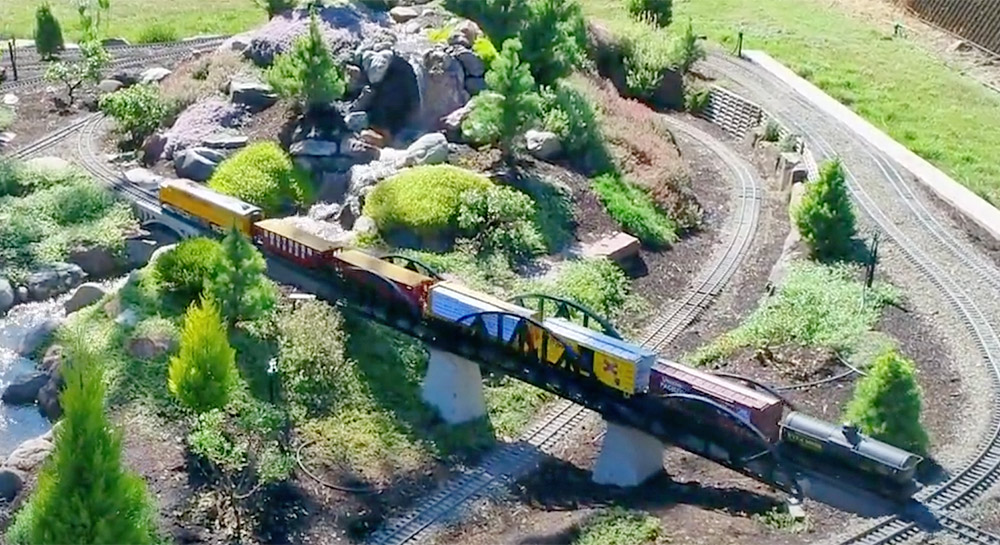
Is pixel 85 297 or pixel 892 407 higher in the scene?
pixel 892 407

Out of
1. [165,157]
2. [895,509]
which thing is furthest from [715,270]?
[165,157]

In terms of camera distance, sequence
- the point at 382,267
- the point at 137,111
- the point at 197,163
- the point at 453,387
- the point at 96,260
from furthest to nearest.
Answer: the point at 137,111
the point at 197,163
the point at 96,260
the point at 382,267
the point at 453,387

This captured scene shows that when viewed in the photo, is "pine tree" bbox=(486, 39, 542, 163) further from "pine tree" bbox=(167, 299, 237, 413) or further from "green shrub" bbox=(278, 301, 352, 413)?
"pine tree" bbox=(167, 299, 237, 413)

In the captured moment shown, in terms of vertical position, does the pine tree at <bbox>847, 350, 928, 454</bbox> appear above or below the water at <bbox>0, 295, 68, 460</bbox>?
above

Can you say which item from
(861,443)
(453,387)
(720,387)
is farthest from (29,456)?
(861,443)

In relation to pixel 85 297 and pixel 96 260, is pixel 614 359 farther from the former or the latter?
pixel 96 260

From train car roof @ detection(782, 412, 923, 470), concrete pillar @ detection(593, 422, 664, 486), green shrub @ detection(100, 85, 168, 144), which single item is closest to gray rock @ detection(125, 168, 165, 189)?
green shrub @ detection(100, 85, 168, 144)
